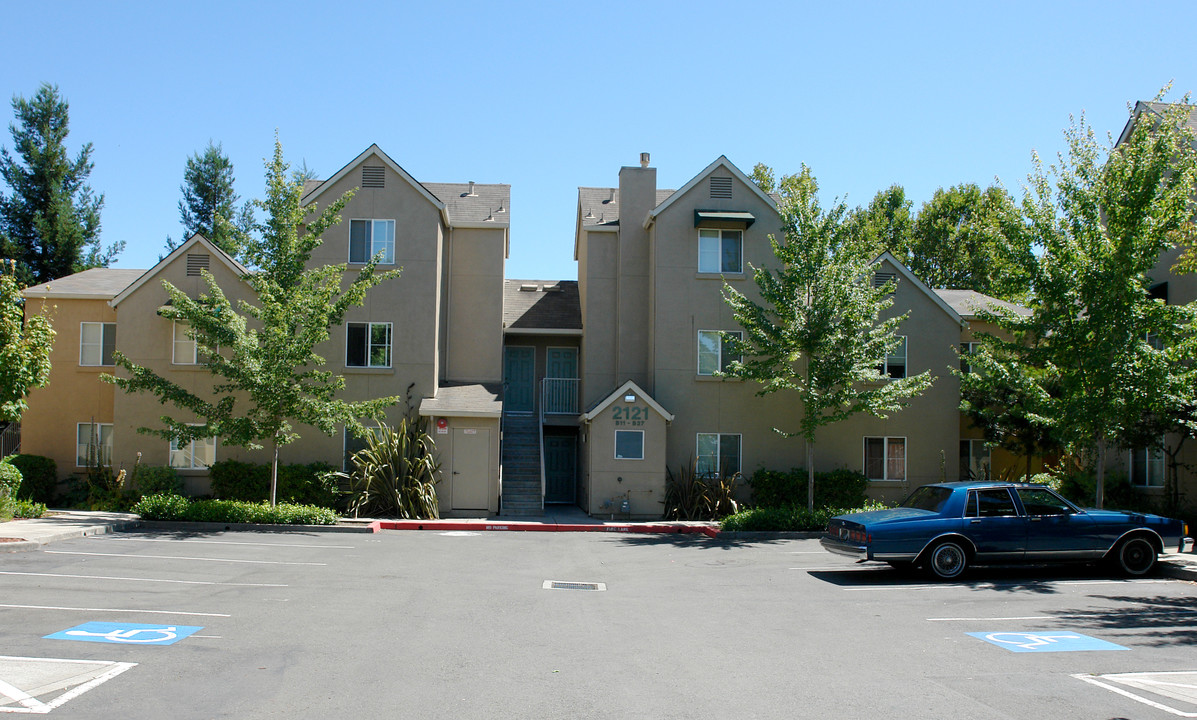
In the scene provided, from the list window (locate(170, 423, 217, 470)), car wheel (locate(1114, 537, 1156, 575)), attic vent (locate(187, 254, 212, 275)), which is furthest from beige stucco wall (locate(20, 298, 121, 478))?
car wheel (locate(1114, 537, 1156, 575))

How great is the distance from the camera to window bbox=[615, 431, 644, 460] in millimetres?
23078

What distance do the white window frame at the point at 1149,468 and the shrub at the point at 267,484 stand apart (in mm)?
20058

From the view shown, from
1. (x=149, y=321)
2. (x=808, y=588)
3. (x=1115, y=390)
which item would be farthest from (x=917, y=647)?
(x=149, y=321)

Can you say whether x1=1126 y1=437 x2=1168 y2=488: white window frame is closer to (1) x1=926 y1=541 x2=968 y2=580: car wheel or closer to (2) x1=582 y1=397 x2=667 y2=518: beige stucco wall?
(1) x1=926 y1=541 x2=968 y2=580: car wheel

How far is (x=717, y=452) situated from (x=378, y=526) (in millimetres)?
9709

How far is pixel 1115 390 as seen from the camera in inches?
645

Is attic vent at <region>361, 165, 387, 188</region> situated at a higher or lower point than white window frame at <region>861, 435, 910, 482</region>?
higher

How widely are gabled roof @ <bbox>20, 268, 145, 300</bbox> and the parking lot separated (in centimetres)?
1228

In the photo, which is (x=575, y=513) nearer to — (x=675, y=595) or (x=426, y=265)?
(x=426, y=265)

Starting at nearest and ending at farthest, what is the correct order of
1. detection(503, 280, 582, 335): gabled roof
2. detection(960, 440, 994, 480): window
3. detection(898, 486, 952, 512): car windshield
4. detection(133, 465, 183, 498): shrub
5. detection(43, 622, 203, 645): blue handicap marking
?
1. detection(43, 622, 203, 645): blue handicap marking
2. detection(898, 486, 952, 512): car windshield
3. detection(133, 465, 183, 498): shrub
4. detection(960, 440, 994, 480): window
5. detection(503, 280, 582, 335): gabled roof

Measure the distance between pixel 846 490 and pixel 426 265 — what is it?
13.3 m

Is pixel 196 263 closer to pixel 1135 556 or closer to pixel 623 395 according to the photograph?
pixel 623 395

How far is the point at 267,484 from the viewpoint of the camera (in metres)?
21.9

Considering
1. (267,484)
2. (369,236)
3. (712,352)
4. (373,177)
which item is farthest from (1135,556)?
(373,177)
